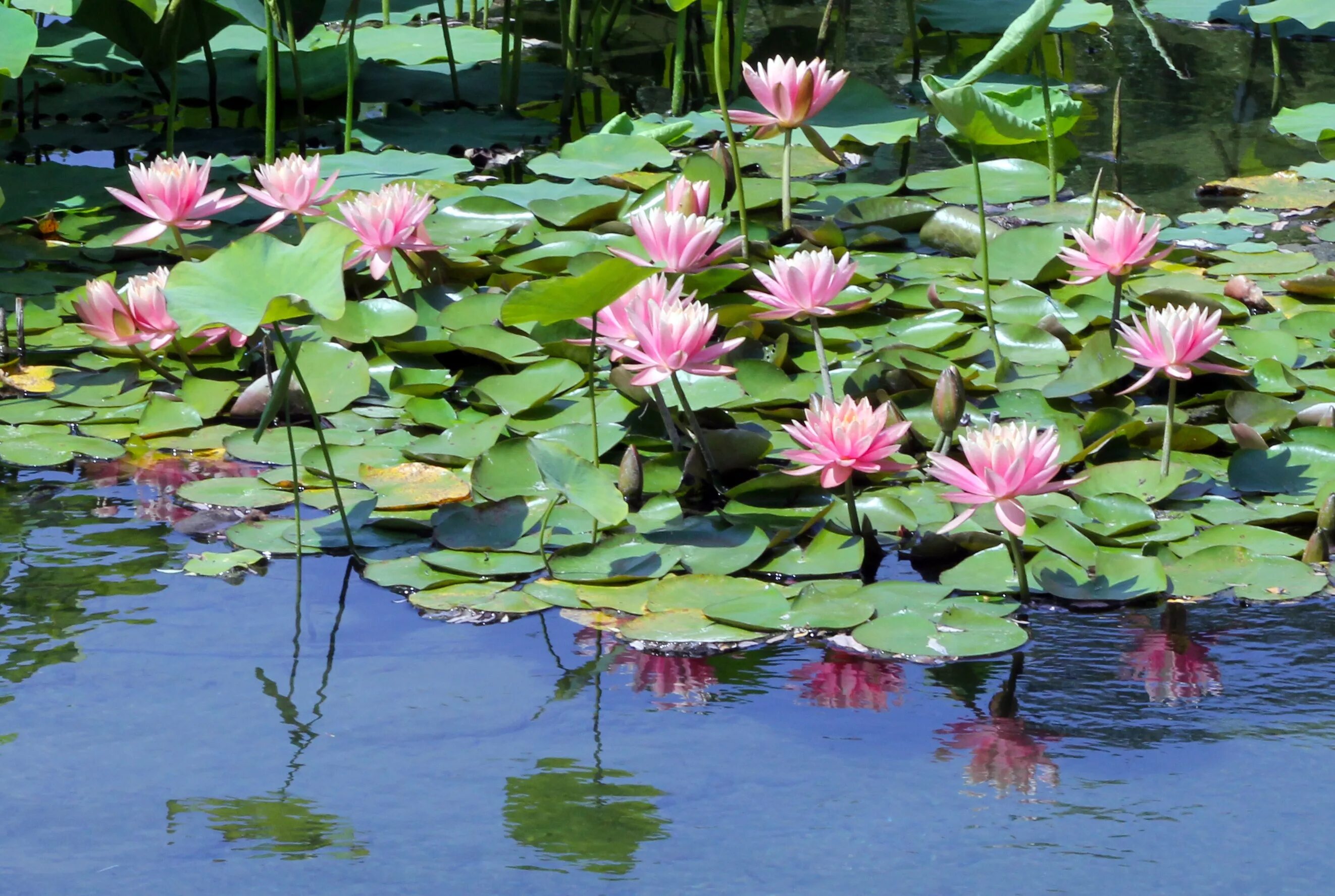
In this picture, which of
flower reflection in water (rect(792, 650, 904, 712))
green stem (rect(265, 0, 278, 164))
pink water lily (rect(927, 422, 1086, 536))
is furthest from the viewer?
green stem (rect(265, 0, 278, 164))

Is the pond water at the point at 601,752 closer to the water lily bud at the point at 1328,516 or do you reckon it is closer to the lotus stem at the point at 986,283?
the water lily bud at the point at 1328,516

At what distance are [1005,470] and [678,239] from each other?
784 millimetres

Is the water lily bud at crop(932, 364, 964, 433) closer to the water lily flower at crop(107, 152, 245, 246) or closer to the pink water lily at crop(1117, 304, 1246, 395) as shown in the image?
the pink water lily at crop(1117, 304, 1246, 395)

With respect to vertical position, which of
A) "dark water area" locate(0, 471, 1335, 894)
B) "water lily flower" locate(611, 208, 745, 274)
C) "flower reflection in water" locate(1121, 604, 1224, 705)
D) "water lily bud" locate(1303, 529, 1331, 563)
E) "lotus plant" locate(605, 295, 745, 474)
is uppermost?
"water lily flower" locate(611, 208, 745, 274)

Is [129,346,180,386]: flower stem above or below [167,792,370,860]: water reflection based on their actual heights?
above

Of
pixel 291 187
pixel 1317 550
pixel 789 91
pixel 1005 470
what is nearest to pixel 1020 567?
pixel 1005 470

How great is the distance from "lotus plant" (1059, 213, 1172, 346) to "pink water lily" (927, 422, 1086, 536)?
789mm

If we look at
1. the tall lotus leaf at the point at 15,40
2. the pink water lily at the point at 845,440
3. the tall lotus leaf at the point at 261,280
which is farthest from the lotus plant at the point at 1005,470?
the tall lotus leaf at the point at 15,40

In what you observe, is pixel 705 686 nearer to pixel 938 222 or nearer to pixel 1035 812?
pixel 1035 812

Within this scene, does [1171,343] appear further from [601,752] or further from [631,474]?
[601,752]

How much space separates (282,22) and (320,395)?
118 inches

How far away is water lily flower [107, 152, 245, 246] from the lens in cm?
258

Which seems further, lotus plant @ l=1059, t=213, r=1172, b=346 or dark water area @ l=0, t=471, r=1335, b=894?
lotus plant @ l=1059, t=213, r=1172, b=346

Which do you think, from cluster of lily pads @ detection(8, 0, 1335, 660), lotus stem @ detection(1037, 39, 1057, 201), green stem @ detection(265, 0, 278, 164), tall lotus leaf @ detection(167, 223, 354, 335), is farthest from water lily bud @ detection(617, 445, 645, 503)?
green stem @ detection(265, 0, 278, 164)
